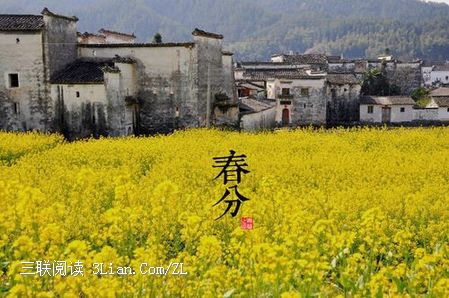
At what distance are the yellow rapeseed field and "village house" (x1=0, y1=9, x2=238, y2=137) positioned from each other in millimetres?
6771

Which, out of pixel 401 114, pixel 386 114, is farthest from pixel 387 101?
pixel 401 114

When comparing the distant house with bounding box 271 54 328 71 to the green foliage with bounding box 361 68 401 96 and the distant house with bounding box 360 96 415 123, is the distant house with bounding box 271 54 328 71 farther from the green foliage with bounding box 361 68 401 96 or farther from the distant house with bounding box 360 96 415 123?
the distant house with bounding box 360 96 415 123

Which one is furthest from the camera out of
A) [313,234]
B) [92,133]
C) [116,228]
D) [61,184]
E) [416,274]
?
[92,133]

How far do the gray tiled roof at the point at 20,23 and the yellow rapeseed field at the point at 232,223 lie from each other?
8.43 meters

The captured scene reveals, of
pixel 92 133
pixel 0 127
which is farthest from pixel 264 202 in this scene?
pixel 0 127

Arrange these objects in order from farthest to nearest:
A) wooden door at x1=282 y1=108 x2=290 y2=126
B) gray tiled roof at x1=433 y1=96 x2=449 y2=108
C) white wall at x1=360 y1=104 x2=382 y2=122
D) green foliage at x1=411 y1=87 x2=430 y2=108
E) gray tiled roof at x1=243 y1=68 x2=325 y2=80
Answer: green foliage at x1=411 y1=87 x2=430 y2=108, gray tiled roof at x1=433 y1=96 x2=449 y2=108, white wall at x1=360 y1=104 x2=382 y2=122, wooden door at x1=282 y1=108 x2=290 y2=126, gray tiled roof at x1=243 y1=68 x2=325 y2=80

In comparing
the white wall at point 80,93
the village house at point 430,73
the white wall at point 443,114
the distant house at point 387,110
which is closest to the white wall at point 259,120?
the white wall at point 80,93

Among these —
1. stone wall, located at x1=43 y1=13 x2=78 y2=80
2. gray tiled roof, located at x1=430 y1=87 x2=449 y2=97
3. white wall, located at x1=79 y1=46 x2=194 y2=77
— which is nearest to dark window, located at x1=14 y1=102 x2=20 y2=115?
stone wall, located at x1=43 y1=13 x2=78 y2=80

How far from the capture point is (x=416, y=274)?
6.24 metres

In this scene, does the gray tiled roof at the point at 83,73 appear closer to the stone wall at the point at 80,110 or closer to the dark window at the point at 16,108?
the stone wall at the point at 80,110

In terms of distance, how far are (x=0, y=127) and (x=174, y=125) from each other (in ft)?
24.9

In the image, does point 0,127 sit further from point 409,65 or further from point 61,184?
point 409,65

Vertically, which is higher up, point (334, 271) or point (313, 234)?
point (313, 234)

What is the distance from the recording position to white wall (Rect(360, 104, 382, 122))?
42094 mm
